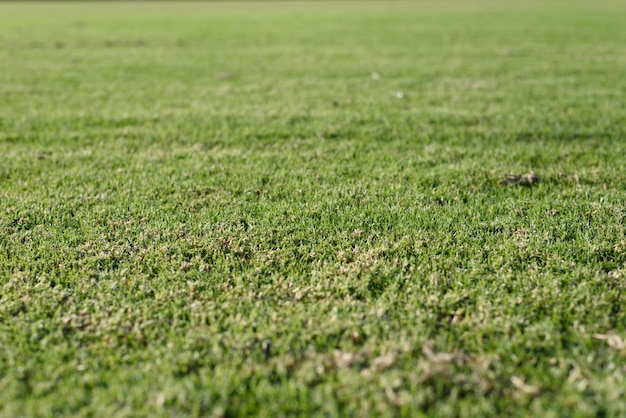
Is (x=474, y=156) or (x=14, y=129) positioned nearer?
(x=474, y=156)

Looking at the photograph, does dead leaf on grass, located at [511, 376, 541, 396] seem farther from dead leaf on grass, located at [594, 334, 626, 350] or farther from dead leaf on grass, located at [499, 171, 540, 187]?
dead leaf on grass, located at [499, 171, 540, 187]

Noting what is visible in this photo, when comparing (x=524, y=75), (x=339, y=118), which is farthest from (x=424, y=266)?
(x=524, y=75)

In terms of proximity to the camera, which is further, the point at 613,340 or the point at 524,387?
the point at 613,340

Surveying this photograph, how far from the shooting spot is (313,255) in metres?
3.67

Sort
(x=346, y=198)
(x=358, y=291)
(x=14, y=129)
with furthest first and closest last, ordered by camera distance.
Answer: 1. (x=14, y=129)
2. (x=346, y=198)
3. (x=358, y=291)

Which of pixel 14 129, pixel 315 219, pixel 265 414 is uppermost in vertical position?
pixel 14 129

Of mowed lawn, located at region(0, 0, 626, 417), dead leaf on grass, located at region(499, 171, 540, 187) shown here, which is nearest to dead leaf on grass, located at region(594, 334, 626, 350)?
mowed lawn, located at region(0, 0, 626, 417)

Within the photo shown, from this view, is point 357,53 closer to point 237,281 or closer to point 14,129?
point 14,129

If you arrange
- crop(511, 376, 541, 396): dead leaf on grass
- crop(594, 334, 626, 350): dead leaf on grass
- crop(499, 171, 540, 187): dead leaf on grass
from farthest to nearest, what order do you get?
crop(499, 171, 540, 187): dead leaf on grass < crop(594, 334, 626, 350): dead leaf on grass < crop(511, 376, 541, 396): dead leaf on grass

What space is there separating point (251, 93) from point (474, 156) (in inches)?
163

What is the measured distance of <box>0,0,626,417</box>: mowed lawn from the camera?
2545mm

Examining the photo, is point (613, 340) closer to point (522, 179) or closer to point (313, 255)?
point (313, 255)

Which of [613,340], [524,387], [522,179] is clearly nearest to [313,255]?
[524,387]

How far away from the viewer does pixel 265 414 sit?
2393 mm
